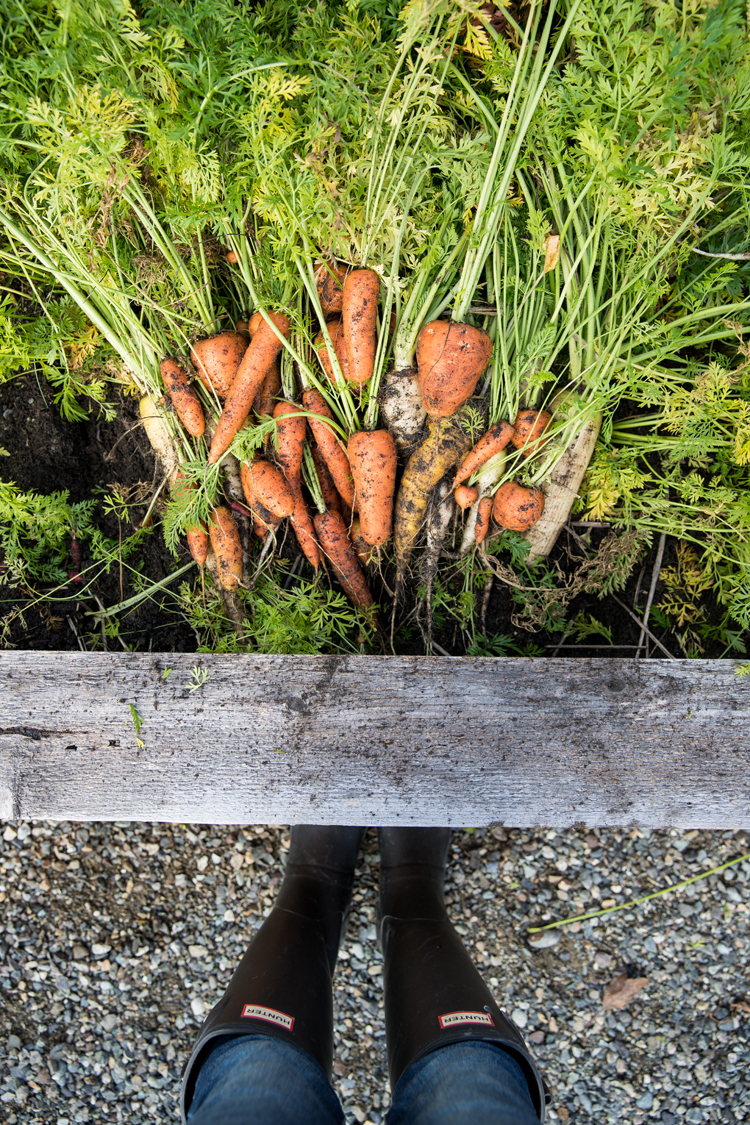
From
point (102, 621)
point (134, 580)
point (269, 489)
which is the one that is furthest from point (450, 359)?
point (102, 621)

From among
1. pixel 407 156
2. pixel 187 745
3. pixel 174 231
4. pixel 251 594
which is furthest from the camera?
pixel 251 594

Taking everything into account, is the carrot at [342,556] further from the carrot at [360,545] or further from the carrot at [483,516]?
the carrot at [483,516]

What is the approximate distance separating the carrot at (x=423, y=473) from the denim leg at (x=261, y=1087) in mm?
1266

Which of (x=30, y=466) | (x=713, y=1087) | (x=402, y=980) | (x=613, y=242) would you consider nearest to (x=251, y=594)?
(x=30, y=466)

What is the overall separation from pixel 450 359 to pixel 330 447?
1.53 ft

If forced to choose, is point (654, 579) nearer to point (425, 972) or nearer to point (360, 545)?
point (360, 545)

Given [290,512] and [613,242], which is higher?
[613,242]

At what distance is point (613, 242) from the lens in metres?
1.47

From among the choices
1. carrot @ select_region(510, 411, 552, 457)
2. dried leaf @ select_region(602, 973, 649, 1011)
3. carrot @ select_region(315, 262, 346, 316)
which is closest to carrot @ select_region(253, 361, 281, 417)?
carrot @ select_region(315, 262, 346, 316)

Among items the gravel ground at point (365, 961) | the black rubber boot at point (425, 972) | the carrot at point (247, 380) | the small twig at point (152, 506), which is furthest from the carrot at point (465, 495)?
the gravel ground at point (365, 961)

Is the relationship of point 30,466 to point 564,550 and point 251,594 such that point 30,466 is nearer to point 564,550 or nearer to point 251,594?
point 251,594

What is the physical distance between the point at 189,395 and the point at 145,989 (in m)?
2.13

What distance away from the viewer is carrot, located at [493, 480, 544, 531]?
1.72m

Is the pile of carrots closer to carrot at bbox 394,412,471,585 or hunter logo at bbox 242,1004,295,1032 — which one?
carrot at bbox 394,412,471,585
